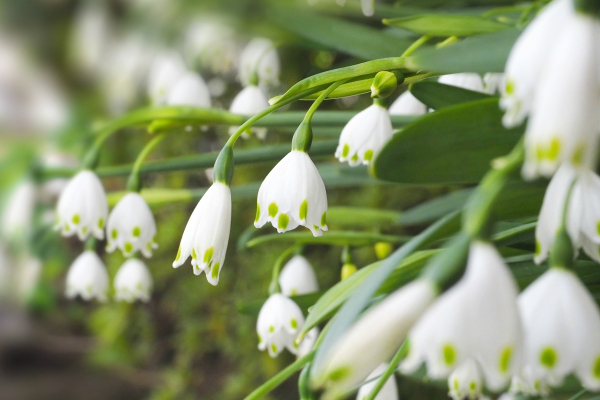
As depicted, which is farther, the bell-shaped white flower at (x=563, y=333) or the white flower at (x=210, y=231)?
the white flower at (x=210, y=231)

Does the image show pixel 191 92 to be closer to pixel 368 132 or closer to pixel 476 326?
pixel 368 132

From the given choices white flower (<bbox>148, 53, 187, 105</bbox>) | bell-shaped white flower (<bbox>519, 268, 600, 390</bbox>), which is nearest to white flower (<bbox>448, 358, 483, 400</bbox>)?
bell-shaped white flower (<bbox>519, 268, 600, 390</bbox>)

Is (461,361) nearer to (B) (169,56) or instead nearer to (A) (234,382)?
(B) (169,56)

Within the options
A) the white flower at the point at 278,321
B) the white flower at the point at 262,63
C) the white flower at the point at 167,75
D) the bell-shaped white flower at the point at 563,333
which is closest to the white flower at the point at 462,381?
the white flower at the point at 278,321

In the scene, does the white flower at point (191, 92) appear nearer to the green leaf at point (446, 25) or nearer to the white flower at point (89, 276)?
the white flower at point (89, 276)

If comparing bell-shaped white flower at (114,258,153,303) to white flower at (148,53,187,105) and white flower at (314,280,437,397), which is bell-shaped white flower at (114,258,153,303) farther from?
white flower at (314,280,437,397)

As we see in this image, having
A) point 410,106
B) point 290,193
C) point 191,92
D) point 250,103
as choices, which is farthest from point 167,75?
point 290,193
